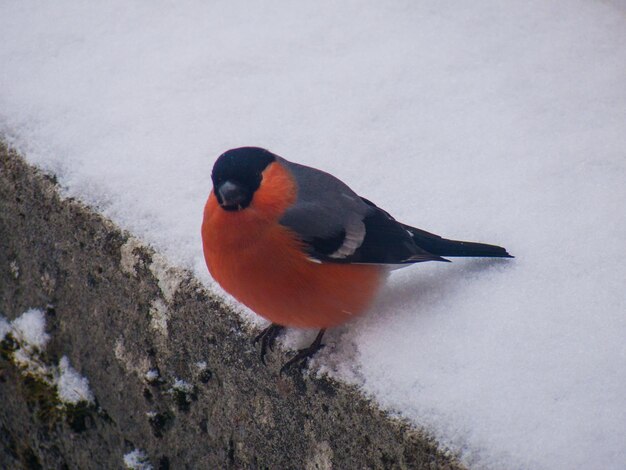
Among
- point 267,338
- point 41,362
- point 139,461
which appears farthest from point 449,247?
point 41,362

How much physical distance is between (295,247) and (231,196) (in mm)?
253

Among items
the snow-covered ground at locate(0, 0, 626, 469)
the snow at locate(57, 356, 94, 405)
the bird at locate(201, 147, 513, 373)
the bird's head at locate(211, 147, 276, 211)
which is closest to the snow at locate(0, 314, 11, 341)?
the snow at locate(57, 356, 94, 405)

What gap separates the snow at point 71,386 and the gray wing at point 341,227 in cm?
145

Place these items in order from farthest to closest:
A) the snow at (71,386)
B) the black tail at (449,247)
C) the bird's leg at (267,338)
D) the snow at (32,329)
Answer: the snow at (32,329) < the snow at (71,386) < the black tail at (449,247) < the bird's leg at (267,338)

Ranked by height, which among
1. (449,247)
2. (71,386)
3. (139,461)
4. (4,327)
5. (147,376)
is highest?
(449,247)

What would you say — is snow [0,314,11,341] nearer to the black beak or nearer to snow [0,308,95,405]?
snow [0,308,95,405]

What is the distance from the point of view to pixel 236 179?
1969mm

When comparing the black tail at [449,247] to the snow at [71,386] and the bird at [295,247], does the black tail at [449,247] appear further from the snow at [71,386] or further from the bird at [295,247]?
the snow at [71,386]

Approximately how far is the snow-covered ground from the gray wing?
17 centimetres

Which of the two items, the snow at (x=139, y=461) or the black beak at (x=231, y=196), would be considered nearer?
the black beak at (x=231, y=196)

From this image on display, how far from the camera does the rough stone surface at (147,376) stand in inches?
76.2

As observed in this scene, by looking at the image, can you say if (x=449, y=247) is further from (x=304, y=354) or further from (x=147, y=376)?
(x=147, y=376)

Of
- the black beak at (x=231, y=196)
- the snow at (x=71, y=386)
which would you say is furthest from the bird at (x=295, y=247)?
the snow at (x=71, y=386)

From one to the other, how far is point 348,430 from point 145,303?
37.9 inches
